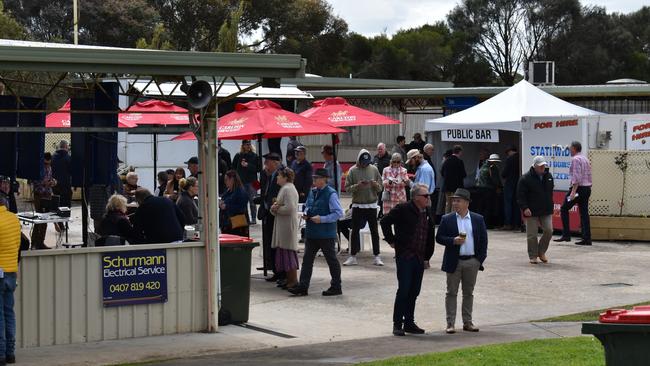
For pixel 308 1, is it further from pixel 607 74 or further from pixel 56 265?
pixel 56 265

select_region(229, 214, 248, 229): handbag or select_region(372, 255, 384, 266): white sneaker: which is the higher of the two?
select_region(229, 214, 248, 229): handbag

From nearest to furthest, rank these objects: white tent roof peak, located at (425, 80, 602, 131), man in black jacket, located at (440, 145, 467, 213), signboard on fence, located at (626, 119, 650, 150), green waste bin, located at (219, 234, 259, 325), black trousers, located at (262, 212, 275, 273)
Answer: green waste bin, located at (219, 234, 259, 325) → black trousers, located at (262, 212, 275, 273) → signboard on fence, located at (626, 119, 650, 150) → man in black jacket, located at (440, 145, 467, 213) → white tent roof peak, located at (425, 80, 602, 131)

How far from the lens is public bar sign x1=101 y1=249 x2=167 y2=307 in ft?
40.2

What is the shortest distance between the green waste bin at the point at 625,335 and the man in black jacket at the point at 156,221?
6115 millimetres

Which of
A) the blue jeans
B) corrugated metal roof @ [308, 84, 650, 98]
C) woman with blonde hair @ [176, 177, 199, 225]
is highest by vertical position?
corrugated metal roof @ [308, 84, 650, 98]

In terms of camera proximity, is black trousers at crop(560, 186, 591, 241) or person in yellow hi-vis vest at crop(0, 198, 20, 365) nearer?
person in yellow hi-vis vest at crop(0, 198, 20, 365)

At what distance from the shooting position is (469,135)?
85.0 ft

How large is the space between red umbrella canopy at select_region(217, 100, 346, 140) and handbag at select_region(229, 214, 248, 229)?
194cm

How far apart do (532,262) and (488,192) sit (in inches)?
224

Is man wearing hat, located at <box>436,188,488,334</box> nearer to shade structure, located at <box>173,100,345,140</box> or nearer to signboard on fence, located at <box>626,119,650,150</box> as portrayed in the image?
shade structure, located at <box>173,100,345,140</box>

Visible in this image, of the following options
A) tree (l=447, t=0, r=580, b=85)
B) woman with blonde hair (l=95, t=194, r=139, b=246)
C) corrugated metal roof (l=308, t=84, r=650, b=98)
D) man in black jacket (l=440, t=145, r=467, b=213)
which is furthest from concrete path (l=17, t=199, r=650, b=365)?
tree (l=447, t=0, r=580, b=85)

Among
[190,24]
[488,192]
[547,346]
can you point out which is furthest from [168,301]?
[190,24]

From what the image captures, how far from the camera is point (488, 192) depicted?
24.1 metres

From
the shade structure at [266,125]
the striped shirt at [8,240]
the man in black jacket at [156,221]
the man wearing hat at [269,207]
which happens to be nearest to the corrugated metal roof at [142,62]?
the striped shirt at [8,240]
